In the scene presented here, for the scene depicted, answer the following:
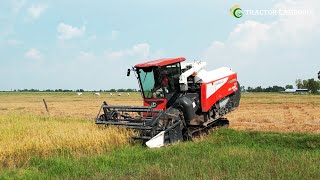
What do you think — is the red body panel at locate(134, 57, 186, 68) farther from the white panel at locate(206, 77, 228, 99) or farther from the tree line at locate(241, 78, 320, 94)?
the tree line at locate(241, 78, 320, 94)

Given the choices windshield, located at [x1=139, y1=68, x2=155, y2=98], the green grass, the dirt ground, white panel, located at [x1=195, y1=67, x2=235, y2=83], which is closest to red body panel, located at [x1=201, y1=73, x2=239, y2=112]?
white panel, located at [x1=195, y1=67, x2=235, y2=83]

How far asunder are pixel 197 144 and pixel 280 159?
288 centimetres

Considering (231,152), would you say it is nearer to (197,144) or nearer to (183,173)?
(197,144)

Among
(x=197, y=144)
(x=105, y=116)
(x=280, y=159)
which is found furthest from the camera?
(x=105, y=116)

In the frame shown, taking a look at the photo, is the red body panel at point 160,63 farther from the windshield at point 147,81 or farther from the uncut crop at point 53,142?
the uncut crop at point 53,142

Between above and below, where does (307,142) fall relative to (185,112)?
below

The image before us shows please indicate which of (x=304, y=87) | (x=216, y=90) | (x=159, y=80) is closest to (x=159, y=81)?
(x=159, y=80)

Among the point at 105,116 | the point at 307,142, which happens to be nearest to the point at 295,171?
the point at 307,142

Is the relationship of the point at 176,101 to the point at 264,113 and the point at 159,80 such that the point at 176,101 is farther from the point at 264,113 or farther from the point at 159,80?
the point at 264,113

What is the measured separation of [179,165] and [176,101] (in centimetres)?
467

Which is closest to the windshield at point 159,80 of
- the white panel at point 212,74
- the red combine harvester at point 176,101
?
the red combine harvester at point 176,101

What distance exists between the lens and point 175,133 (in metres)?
10.7

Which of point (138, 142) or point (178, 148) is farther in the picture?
point (138, 142)

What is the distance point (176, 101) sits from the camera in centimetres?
1185
